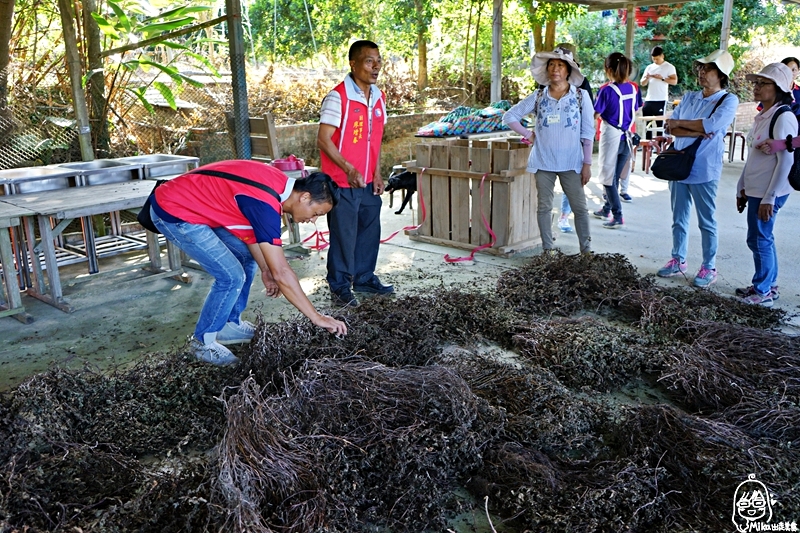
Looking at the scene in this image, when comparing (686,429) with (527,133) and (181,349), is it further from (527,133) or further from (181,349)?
(527,133)

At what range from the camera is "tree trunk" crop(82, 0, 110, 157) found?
7477 mm

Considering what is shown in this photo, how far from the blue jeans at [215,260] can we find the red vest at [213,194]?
0.08 metres

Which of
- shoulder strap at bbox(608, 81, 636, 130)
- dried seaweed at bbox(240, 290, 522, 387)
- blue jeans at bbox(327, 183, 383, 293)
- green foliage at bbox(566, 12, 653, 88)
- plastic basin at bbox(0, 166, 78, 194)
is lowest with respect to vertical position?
dried seaweed at bbox(240, 290, 522, 387)

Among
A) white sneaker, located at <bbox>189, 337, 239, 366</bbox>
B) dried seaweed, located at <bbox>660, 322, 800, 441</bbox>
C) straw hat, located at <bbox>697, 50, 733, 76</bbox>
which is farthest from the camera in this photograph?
straw hat, located at <bbox>697, 50, 733, 76</bbox>

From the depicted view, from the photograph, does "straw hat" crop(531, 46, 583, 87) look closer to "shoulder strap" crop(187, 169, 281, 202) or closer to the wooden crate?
the wooden crate

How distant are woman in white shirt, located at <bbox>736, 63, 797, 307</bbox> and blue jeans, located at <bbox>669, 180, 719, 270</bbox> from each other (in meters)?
0.23

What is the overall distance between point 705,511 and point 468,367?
4.61 feet

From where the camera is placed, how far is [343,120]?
16.3 feet

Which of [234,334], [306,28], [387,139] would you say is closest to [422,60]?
[387,139]

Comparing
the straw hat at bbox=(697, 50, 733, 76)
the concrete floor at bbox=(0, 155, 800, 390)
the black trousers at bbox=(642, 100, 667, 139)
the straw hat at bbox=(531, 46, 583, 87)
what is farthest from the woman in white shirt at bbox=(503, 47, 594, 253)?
the black trousers at bbox=(642, 100, 667, 139)

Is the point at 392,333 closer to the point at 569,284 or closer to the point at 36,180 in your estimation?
the point at 569,284

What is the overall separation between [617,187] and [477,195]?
1752mm

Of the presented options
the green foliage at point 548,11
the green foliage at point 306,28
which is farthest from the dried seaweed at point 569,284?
the green foliage at point 306,28

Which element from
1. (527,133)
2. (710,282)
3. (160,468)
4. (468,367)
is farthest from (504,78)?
(160,468)
